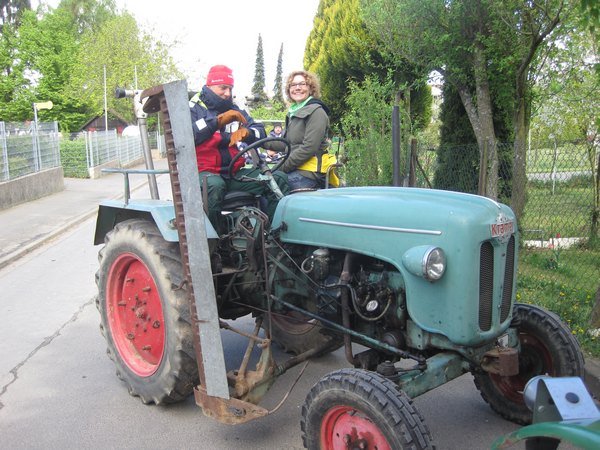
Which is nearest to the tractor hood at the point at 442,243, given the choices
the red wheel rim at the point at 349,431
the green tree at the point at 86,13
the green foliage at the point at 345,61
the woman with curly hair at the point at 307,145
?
the red wheel rim at the point at 349,431

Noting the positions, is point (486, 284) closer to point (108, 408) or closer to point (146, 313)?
point (146, 313)

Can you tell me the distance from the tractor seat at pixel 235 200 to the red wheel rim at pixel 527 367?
6.45ft

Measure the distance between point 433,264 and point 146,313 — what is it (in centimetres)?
205

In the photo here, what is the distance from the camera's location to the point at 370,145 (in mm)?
8562

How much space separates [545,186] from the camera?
600cm

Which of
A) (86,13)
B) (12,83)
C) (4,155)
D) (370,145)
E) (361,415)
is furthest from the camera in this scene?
(86,13)

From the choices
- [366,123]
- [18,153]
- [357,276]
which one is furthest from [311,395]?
[18,153]

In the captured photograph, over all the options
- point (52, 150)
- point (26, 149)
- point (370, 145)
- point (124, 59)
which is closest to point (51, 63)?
point (124, 59)

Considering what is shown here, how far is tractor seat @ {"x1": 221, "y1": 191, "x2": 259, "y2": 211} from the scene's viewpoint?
3884 mm

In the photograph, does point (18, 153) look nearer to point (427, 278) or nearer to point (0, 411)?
point (0, 411)

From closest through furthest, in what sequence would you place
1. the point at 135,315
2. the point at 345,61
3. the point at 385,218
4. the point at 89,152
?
the point at 385,218, the point at 135,315, the point at 345,61, the point at 89,152

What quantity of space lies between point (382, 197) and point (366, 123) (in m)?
6.21

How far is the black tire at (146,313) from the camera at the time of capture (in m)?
3.33

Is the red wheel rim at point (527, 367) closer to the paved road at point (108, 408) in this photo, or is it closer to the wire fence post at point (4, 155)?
the paved road at point (108, 408)
